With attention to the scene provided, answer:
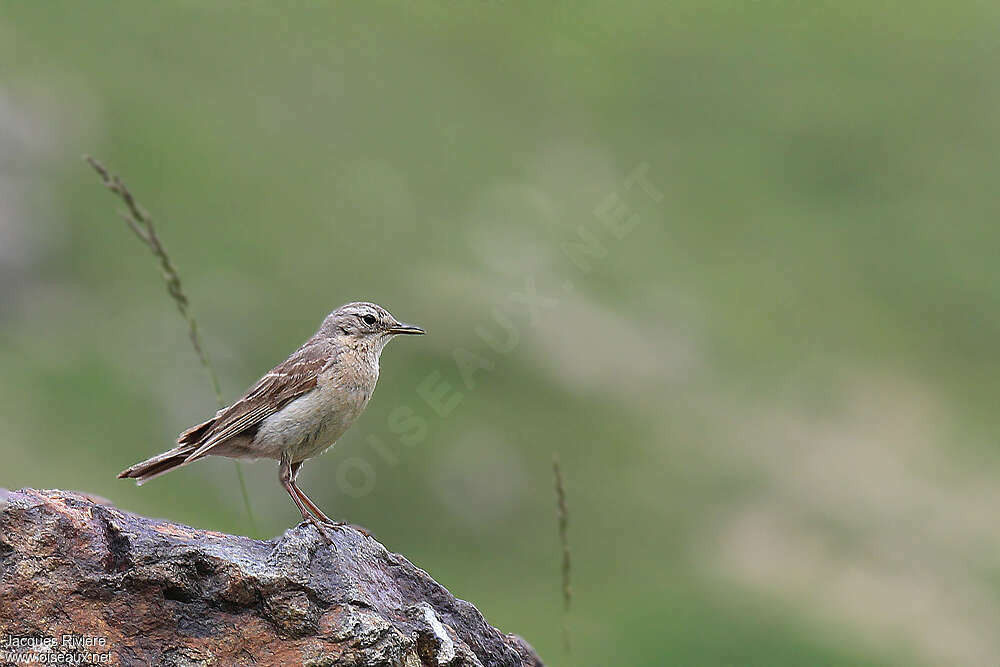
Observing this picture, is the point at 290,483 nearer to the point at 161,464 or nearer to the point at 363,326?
the point at 161,464

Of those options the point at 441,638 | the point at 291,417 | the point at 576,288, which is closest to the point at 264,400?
the point at 291,417

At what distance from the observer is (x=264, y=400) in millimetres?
8875

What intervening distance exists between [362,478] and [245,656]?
1702 cm

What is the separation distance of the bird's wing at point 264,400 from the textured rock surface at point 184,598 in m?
1.61

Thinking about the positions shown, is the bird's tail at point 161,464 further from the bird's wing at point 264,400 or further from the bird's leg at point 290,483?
the bird's leg at point 290,483

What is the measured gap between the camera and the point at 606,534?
2520 centimetres

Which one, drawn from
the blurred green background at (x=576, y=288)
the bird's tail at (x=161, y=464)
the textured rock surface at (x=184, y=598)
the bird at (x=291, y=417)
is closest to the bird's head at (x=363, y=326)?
the bird at (x=291, y=417)

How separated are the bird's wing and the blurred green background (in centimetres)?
1202

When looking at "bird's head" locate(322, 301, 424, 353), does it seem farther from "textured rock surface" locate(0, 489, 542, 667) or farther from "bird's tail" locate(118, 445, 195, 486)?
"textured rock surface" locate(0, 489, 542, 667)

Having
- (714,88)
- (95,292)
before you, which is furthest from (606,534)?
(714,88)

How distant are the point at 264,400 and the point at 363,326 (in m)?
1.06

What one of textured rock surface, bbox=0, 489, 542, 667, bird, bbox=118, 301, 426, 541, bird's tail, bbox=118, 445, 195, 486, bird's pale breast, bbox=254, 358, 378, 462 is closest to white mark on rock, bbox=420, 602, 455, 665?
textured rock surface, bbox=0, 489, 542, 667

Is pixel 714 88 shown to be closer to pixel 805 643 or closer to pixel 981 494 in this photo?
pixel 981 494

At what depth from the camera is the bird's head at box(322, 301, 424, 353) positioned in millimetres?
9508
